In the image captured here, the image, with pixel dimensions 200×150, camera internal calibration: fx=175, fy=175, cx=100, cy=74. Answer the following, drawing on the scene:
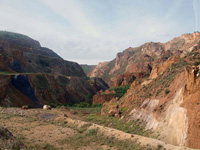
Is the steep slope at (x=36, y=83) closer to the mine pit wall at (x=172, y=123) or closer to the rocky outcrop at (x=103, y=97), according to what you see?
the rocky outcrop at (x=103, y=97)

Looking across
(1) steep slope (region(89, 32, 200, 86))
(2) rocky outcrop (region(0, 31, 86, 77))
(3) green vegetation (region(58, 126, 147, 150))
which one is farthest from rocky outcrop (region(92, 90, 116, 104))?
(1) steep slope (region(89, 32, 200, 86))

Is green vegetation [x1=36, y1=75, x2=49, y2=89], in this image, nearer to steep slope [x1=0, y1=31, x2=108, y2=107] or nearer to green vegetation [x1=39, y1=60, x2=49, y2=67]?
steep slope [x1=0, y1=31, x2=108, y2=107]

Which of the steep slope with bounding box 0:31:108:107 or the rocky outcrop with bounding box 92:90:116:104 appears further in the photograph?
the rocky outcrop with bounding box 92:90:116:104

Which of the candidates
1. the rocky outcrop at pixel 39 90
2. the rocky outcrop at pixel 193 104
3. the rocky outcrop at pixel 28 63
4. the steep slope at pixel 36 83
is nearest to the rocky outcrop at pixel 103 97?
the steep slope at pixel 36 83

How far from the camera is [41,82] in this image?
60.8 meters

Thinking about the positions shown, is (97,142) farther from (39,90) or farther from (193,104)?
(39,90)

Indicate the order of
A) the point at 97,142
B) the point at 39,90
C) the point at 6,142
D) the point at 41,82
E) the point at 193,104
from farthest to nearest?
the point at 41,82 → the point at 39,90 → the point at 97,142 → the point at 193,104 → the point at 6,142

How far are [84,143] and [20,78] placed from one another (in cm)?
4298

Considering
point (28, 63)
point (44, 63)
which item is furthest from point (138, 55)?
point (28, 63)

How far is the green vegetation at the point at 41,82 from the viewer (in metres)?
58.8

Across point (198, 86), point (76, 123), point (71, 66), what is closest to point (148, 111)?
point (198, 86)

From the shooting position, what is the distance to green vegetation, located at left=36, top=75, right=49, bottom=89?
193 ft

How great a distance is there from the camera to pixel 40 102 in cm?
5216

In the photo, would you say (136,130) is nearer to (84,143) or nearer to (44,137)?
(84,143)
